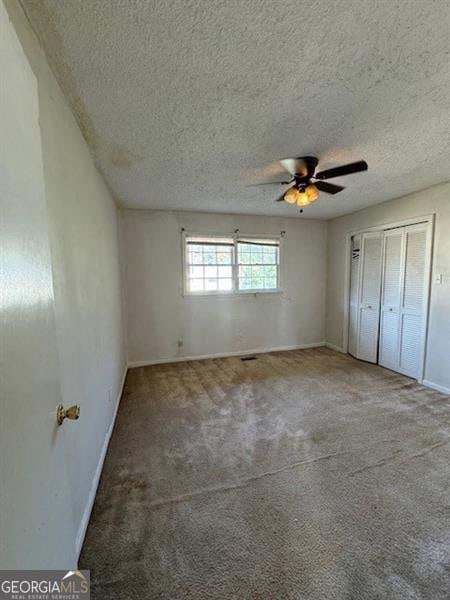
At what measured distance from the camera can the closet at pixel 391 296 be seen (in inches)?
132

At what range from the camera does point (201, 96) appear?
1.52 m

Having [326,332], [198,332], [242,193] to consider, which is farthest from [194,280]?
[326,332]

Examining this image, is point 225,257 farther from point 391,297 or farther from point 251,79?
point 251,79

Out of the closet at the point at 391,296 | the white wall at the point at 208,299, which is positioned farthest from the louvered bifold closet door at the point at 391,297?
the white wall at the point at 208,299

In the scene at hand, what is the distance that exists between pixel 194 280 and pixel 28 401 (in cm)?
374

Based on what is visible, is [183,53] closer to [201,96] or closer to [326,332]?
[201,96]

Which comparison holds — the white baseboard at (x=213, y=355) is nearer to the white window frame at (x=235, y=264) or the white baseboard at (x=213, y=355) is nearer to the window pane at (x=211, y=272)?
the white window frame at (x=235, y=264)

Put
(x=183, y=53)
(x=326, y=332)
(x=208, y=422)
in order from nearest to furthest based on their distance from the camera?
(x=183, y=53)
(x=208, y=422)
(x=326, y=332)

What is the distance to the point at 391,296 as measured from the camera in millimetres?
3752

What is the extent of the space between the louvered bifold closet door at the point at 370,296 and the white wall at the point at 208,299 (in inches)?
36.3

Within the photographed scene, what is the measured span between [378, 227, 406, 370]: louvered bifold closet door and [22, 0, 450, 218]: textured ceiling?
133 cm

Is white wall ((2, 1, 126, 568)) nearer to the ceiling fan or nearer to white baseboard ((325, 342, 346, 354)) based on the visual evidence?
the ceiling fan

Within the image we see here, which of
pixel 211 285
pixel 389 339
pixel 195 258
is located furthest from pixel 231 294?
pixel 389 339

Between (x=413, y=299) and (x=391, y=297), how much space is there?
32cm
